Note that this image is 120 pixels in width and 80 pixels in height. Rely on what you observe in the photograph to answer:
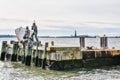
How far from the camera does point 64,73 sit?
29453 mm

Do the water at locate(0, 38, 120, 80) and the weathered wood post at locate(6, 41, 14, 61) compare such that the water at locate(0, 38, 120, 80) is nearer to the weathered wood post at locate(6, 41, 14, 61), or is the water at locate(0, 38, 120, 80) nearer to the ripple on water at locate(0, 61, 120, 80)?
the ripple on water at locate(0, 61, 120, 80)

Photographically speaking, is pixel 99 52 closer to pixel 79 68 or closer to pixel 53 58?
pixel 79 68

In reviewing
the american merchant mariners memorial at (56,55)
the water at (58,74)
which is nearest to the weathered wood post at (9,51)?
the american merchant mariners memorial at (56,55)

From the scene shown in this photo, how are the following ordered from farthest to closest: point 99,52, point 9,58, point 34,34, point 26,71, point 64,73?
point 9,58 → point 34,34 → point 99,52 → point 26,71 → point 64,73

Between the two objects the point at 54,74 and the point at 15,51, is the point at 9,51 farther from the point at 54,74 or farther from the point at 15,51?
the point at 54,74

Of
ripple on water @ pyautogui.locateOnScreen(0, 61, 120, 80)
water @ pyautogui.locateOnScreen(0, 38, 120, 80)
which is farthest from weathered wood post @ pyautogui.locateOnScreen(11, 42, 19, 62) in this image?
ripple on water @ pyautogui.locateOnScreen(0, 61, 120, 80)

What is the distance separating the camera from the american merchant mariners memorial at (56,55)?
31.0 m

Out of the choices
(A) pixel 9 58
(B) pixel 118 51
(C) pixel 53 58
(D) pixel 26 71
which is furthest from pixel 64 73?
(A) pixel 9 58

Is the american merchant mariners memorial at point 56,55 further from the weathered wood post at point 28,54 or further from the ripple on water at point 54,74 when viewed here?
the ripple on water at point 54,74

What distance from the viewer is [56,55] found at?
30547 millimetres

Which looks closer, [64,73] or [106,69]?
[64,73]

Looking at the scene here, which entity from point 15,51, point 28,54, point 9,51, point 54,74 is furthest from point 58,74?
point 9,51

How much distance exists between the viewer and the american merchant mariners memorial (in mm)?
31047

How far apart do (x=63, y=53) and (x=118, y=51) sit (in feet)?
22.6
